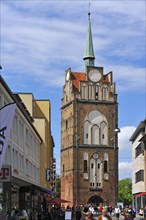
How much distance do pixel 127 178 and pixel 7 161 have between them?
165820mm

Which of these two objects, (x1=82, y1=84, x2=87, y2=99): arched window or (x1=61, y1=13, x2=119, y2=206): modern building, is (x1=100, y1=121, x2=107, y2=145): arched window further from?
(x1=82, y1=84, x2=87, y2=99): arched window

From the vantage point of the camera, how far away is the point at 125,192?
614ft

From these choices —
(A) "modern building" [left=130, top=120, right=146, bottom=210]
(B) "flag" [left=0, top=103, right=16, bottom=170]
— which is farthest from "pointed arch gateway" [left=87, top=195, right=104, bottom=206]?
(B) "flag" [left=0, top=103, right=16, bottom=170]

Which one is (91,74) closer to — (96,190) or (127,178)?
(96,190)

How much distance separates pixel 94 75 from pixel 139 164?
33777 millimetres

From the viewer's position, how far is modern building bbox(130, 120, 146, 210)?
81875 mm

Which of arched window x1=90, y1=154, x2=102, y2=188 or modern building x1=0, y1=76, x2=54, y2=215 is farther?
arched window x1=90, y1=154, x2=102, y2=188

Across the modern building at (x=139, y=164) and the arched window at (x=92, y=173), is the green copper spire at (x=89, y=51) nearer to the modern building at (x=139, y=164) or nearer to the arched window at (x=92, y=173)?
the arched window at (x=92, y=173)

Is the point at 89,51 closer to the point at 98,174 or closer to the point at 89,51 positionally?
the point at 89,51

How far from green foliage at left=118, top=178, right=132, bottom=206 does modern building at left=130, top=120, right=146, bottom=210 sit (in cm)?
8738

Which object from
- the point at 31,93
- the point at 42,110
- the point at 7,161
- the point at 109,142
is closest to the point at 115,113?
the point at 109,142

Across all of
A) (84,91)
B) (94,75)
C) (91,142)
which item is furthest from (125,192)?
(84,91)

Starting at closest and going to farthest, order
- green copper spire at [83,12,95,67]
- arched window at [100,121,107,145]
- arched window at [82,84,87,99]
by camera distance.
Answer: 1. arched window at [100,121,107,145]
2. arched window at [82,84,87,99]
3. green copper spire at [83,12,95,67]

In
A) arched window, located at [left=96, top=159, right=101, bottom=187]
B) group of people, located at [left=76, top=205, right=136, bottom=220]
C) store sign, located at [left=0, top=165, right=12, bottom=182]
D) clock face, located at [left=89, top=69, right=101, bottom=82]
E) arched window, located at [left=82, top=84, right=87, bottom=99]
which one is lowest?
group of people, located at [left=76, top=205, right=136, bottom=220]
